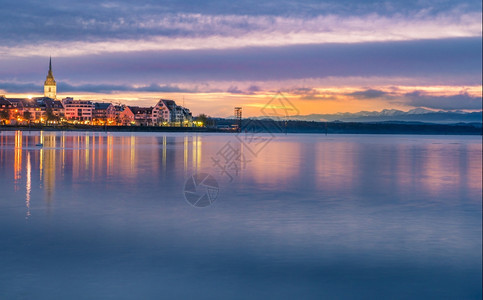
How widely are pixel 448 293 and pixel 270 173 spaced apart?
23836mm

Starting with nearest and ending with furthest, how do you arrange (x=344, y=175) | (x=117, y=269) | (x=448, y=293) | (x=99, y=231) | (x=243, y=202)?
(x=448, y=293) → (x=117, y=269) → (x=99, y=231) → (x=243, y=202) → (x=344, y=175)

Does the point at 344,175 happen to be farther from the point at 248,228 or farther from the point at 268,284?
the point at 268,284

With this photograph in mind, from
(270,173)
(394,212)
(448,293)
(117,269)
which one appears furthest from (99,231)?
(270,173)

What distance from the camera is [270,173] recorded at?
3325cm

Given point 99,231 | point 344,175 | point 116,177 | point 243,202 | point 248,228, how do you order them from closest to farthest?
1. point 99,231
2. point 248,228
3. point 243,202
4. point 116,177
5. point 344,175

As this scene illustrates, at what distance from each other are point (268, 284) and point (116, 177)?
20.4 meters

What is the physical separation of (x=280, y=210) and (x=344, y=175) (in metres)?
14.9

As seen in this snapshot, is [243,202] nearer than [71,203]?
No

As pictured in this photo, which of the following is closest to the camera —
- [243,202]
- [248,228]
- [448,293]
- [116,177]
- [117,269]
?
[448,293]

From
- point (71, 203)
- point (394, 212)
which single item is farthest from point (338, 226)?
point (71, 203)

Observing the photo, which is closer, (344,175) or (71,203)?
(71,203)

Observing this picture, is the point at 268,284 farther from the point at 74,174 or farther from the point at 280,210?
the point at 74,174

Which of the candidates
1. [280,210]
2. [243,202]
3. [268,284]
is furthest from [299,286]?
[243,202]

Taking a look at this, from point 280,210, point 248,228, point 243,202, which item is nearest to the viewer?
point 248,228
